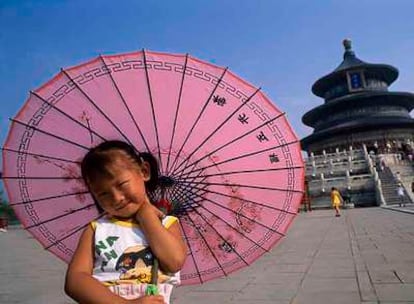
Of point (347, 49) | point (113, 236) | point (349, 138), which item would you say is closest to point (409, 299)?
point (113, 236)

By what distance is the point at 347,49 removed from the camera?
168 feet

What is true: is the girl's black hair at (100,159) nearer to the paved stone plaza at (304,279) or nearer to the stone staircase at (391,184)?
the paved stone plaza at (304,279)

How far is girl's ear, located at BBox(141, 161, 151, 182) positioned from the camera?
72.3 inches

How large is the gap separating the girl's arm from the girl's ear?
0.67 ft

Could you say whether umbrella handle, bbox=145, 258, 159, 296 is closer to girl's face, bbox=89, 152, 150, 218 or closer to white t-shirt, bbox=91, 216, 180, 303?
white t-shirt, bbox=91, 216, 180, 303

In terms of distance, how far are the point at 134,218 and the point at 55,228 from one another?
0.87 meters

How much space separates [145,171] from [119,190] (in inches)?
9.2

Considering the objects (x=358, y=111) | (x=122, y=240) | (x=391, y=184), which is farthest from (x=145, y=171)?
(x=358, y=111)

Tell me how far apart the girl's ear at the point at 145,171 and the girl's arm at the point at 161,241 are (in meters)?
0.21

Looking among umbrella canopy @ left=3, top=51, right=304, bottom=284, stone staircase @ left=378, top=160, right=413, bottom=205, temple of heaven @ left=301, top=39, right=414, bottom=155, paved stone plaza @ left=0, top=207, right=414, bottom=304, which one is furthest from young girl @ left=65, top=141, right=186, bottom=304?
temple of heaven @ left=301, top=39, right=414, bottom=155

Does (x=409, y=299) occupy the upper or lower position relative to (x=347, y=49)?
lower

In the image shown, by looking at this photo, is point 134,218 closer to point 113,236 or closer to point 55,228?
point 113,236

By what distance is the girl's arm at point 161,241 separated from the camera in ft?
5.29

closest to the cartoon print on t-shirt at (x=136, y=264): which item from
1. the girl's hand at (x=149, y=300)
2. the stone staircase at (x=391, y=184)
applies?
the girl's hand at (x=149, y=300)
